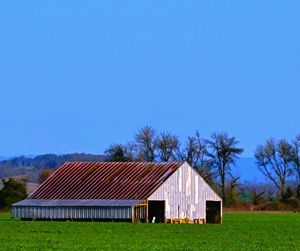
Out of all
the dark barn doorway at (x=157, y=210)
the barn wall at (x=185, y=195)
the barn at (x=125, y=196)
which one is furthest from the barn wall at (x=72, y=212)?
the dark barn doorway at (x=157, y=210)

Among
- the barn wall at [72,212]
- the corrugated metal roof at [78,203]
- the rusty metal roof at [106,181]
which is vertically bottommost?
the barn wall at [72,212]

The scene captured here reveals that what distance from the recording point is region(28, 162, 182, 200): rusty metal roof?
79438mm

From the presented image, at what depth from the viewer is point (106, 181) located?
267 feet

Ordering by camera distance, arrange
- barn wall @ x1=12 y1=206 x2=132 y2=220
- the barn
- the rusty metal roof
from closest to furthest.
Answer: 1. barn wall @ x1=12 y1=206 x2=132 y2=220
2. the barn
3. the rusty metal roof

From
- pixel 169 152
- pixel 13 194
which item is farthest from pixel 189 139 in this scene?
pixel 13 194

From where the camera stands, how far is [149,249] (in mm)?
37188

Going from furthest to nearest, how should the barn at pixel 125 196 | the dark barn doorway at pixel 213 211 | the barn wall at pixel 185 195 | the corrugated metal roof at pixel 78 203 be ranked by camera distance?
the dark barn doorway at pixel 213 211
the barn wall at pixel 185 195
the barn at pixel 125 196
the corrugated metal roof at pixel 78 203

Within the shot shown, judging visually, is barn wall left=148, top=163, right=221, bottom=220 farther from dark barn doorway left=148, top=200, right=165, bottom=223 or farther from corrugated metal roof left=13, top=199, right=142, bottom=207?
corrugated metal roof left=13, top=199, right=142, bottom=207

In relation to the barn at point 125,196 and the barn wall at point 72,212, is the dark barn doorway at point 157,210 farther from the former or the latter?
the barn wall at point 72,212

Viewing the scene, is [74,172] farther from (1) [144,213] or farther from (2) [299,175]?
(2) [299,175]

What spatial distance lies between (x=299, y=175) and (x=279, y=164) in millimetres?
2923

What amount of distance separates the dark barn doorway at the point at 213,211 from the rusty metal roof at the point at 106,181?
472 cm

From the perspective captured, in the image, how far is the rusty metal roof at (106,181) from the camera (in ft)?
261

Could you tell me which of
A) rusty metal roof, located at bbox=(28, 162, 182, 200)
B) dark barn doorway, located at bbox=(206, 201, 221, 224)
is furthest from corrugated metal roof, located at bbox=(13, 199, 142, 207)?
dark barn doorway, located at bbox=(206, 201, 221, 224)
